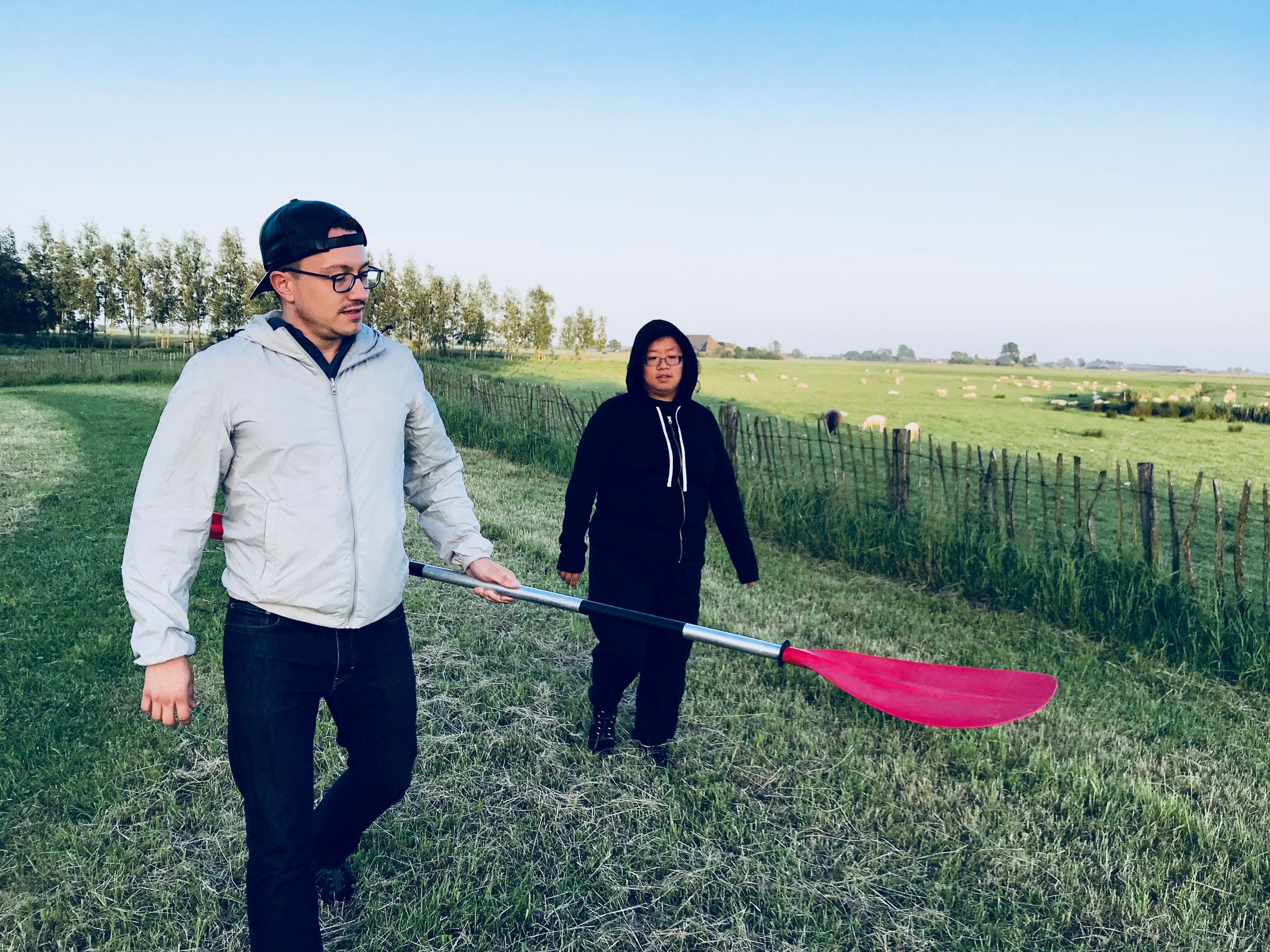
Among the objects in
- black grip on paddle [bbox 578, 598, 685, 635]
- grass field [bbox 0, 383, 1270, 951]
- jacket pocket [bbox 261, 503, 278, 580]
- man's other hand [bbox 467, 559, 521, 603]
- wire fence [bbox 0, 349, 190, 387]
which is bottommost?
grass field [bbox 0, 383, 1270, 951]

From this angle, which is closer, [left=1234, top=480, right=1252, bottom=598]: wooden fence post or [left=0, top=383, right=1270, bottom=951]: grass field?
[left=0, top=383, right=1270, bottom=951]: grass field

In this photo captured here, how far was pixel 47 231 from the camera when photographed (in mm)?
54000

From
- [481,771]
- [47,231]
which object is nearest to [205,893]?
[481,771]

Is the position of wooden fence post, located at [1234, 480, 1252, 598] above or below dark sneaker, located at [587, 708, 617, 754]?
above

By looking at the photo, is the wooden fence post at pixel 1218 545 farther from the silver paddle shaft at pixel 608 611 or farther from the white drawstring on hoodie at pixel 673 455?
the silver paddle shaft at pixel 608 611

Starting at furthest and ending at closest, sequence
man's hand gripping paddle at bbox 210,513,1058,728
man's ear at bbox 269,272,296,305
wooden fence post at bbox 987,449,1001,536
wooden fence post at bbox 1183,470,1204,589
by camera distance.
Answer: wooden fence post at bbox 987,449,1001,536 < wooden fence post at bbox 1183,470,1204,589 < man's hand gripping paddle at bbox 210,513,1058,728 < man's ear at bbox 269,272,296,305

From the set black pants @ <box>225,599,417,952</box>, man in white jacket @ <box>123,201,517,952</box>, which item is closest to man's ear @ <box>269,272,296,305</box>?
man in white jacket @ <box>123,201,517,952</box>

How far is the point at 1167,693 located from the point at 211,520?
5574 millimetres

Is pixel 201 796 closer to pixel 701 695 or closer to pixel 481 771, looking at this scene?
pixel 481 771

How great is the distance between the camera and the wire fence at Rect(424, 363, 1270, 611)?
6500 mm

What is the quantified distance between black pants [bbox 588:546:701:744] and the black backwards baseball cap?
1939 millimetres

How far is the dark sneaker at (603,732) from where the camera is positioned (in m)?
4.14

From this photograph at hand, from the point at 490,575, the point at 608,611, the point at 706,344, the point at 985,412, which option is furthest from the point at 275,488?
the point at 706,344

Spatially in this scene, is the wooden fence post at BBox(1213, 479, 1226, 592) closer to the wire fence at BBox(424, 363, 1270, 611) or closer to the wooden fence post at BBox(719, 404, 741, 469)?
the wire fence at BBox(424, 363, 1270, 611)
